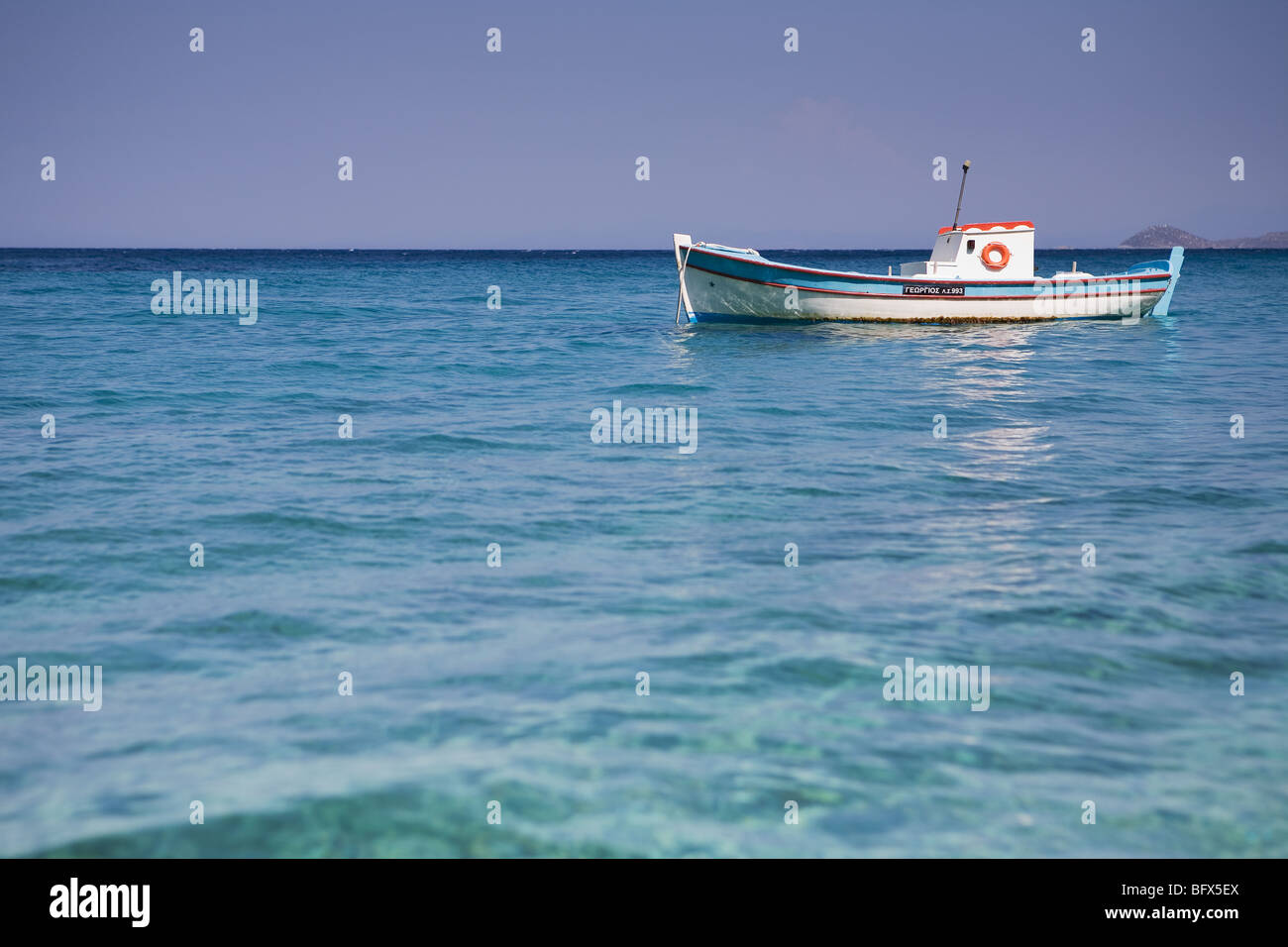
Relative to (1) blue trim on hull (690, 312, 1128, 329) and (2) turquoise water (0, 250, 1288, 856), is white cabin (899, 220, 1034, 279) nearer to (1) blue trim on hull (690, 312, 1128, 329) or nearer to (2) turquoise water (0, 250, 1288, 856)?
(1) blue trim on hull (690, 312, 1128, 329)

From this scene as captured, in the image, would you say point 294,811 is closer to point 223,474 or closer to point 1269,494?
point 223,474

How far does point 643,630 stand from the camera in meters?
6.27

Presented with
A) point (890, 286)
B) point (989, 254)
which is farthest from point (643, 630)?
point (989, 254)

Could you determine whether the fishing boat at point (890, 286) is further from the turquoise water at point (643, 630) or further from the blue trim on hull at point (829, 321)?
the turquoise water at point (643, 630)

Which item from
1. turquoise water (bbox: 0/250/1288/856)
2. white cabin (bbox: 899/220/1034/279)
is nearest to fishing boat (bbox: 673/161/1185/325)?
white cabin (bbox: 899/220/1034/279)

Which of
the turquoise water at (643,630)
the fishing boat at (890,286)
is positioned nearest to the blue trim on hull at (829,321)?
the fishing boat at (890,286)

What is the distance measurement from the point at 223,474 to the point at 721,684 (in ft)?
24.4

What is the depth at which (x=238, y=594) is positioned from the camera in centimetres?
700

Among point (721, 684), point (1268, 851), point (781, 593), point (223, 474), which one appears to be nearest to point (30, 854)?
point (721, 684)

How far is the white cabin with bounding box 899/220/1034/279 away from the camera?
27375 mm

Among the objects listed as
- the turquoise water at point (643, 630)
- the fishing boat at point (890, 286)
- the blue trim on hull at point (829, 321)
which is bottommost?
the turquoise water at point (643, 630)

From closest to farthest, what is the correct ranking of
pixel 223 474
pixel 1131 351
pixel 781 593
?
pixel 781 593 < pixel 223 474 < pixel 1131 351

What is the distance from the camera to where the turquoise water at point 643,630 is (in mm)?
4324

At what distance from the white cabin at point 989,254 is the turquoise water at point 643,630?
544 inches
